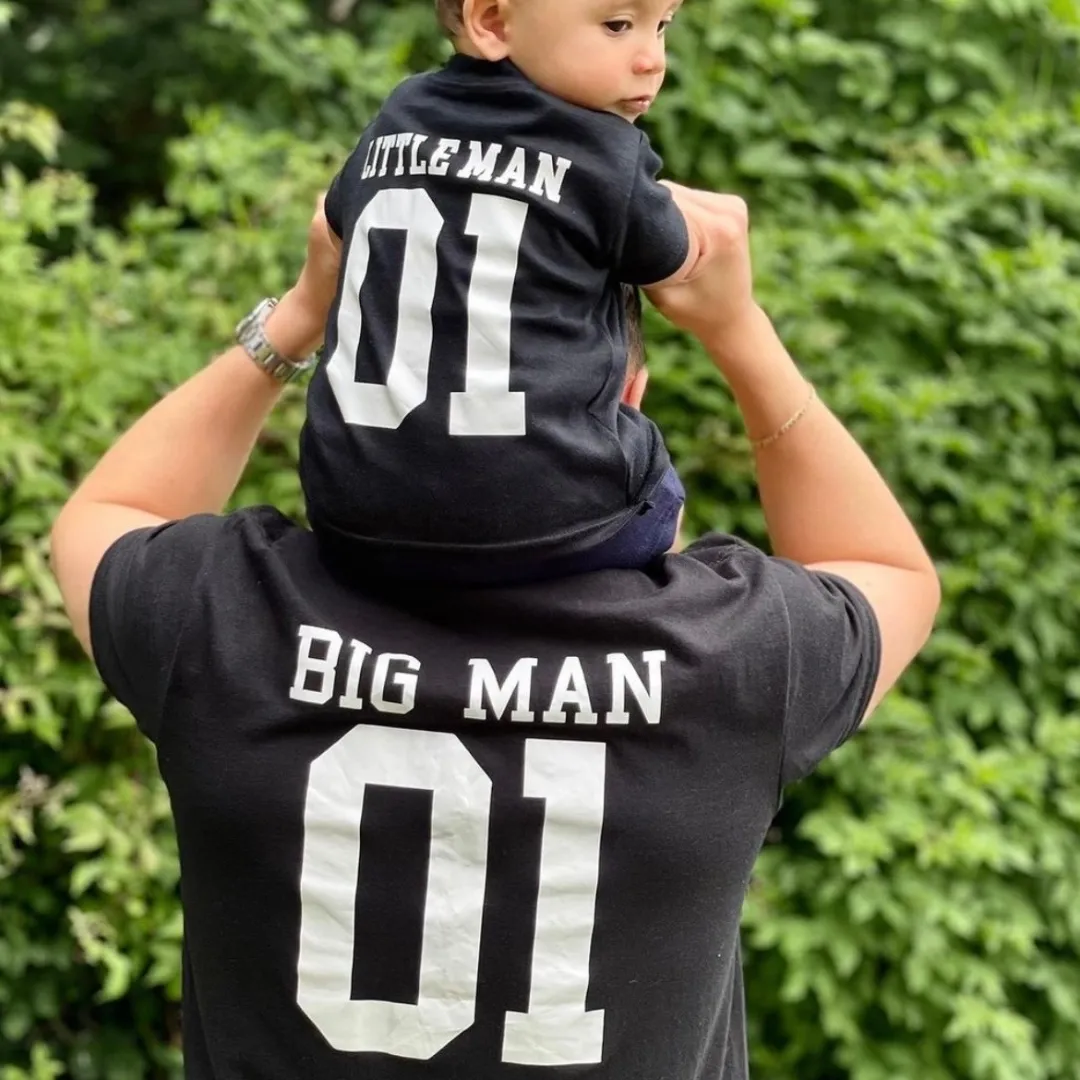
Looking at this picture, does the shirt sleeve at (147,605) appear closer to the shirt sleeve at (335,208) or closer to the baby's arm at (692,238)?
the shirt sleeve at (335,208)

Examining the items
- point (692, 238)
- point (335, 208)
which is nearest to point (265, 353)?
point (335, 208)

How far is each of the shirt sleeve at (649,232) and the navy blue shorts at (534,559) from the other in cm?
19

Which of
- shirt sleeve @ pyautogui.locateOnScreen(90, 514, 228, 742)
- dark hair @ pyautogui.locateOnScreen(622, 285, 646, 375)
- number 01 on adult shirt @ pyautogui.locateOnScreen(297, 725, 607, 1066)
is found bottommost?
number 01 on adult shirt @ pyautogui.locateOnScreen(297, 725, 607, 1066)

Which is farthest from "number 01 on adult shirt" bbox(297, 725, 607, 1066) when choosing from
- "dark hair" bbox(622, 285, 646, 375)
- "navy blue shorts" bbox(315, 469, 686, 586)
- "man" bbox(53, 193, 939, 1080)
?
"dark hair" bbox(622, 285, 646, 375)

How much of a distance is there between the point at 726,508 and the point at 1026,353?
0.80m

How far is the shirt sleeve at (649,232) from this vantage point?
135 cm

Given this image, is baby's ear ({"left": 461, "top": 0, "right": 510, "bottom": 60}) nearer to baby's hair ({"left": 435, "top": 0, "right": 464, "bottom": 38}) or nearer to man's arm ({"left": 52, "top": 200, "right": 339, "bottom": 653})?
baby's hair ({"left": 435, "top": 0, "right": 464, "bottom": 38})

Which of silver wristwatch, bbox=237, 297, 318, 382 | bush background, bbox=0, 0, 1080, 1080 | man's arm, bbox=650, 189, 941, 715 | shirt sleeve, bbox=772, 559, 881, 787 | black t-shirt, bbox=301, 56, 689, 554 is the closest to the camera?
black t-shirt, bbox=301, 56, 689, 554

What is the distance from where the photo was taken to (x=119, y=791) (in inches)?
125

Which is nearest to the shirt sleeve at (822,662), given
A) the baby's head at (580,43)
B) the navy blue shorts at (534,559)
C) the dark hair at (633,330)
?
the navy blue shorts at (534,559)

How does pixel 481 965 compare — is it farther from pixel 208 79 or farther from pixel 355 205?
pixel 208 79

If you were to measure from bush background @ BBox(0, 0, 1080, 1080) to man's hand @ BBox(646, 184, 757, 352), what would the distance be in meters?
1.89

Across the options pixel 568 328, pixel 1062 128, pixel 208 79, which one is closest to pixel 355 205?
pixel 568 328

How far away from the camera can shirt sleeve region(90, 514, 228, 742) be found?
4.52 feet
